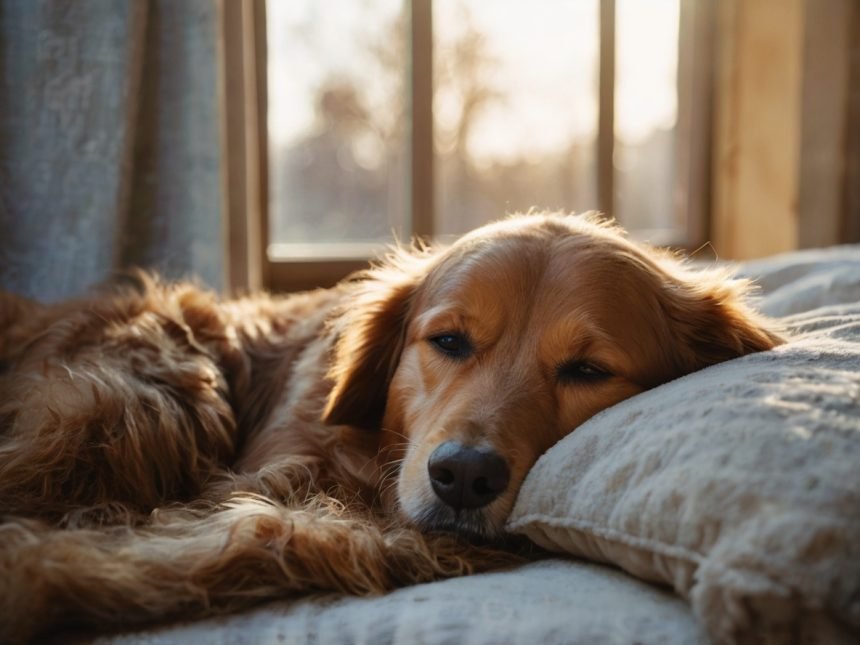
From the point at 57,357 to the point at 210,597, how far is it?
1068 millimetres

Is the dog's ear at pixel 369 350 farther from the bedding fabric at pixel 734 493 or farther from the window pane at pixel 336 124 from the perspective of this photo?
the window pane at pixel 336 124

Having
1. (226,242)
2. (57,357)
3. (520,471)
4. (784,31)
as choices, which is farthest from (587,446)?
(784,31)

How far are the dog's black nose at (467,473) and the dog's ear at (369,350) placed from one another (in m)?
0.54

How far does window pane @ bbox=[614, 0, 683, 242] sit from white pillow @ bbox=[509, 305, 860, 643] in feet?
9.50

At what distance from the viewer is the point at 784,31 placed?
12.6ft

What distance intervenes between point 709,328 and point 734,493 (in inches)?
33.3

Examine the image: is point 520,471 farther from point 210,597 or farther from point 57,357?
point 57,357

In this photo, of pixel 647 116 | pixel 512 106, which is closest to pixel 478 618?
pixel 512 106

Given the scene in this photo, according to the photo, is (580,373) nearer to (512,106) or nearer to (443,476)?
(443,476)

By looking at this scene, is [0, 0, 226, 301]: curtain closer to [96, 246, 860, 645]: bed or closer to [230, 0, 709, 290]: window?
[230, 0, 709, 290]: window

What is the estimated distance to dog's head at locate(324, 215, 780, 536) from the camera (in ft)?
4.79

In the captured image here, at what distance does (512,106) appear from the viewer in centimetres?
443

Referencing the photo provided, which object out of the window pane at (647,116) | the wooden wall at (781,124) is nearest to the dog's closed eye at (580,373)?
the window pane at (647,116)

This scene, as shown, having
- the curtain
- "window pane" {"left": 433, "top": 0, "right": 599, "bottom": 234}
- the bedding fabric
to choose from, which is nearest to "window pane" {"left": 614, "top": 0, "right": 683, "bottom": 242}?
"window pane" {"left": 433, "top": 0, "right": 599, "bottom": 234}
